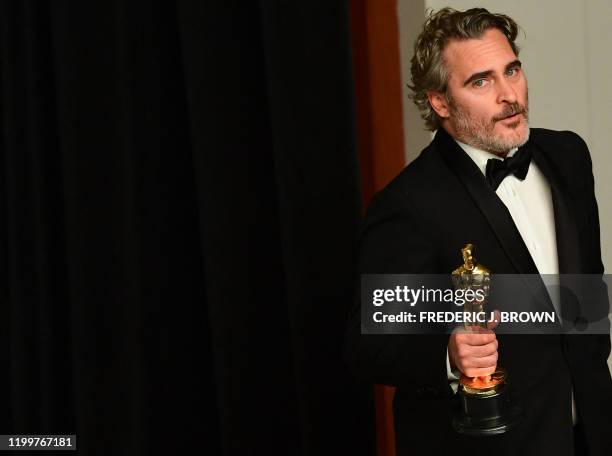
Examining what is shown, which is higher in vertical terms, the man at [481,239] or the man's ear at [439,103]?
the man's ear at [439,103]

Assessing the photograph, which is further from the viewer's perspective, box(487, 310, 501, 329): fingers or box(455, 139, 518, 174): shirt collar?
box(455, 139, 518, 174): shirt collar

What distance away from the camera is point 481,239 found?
1.42 m

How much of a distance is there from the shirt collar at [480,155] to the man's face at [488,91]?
0.02m

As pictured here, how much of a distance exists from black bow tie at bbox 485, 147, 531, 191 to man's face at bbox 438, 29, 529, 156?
2 centimetres

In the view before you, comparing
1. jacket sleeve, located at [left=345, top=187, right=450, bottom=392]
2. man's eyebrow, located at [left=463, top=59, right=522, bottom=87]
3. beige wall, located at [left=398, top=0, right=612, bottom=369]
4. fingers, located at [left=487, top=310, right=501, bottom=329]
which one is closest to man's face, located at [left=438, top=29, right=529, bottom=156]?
man's eyebrow, located at [left=463, top=59, right=522, bottom=87]

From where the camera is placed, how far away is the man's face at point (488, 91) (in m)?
1.41

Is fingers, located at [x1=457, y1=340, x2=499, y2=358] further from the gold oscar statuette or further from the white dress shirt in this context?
the white dress shirt

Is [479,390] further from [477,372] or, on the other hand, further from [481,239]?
[481,239]

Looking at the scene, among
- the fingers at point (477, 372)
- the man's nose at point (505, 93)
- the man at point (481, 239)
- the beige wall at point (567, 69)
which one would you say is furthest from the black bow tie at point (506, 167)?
the beige wall at point (567, 69)

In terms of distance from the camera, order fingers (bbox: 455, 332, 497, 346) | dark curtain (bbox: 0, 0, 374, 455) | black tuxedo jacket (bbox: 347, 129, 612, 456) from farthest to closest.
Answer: dark curtain (bbox: 0, 0, 374, 455) < black tuxedo jacket (bbox: 347, 129, 612, 456) < fingers (bbox: 455, 332, 497, 346)

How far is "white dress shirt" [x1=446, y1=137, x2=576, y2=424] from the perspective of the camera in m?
1.46

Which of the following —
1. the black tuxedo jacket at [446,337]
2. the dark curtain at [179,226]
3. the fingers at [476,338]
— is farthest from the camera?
the dark curtain at [179,226]

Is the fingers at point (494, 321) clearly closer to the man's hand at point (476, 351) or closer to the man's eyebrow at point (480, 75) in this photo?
the man's hand at point (476, 351)

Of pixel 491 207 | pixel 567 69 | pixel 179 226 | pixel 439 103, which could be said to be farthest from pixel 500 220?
pixel 179 226
